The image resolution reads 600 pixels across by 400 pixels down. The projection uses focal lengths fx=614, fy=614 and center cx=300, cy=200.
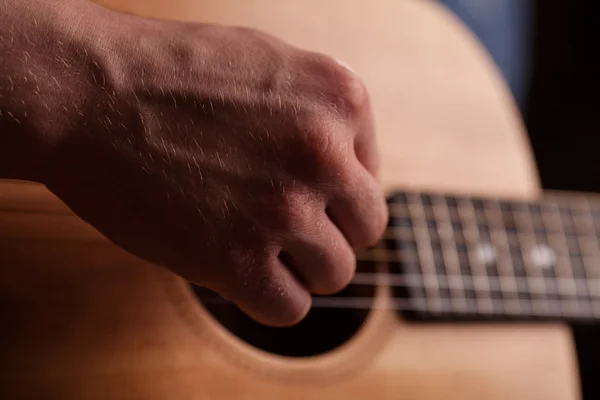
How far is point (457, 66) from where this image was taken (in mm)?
840

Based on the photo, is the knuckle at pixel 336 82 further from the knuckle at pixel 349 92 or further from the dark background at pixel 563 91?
the dark background at pixel 563 91

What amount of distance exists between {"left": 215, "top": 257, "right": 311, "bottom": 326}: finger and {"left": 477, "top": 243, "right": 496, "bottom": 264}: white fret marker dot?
347mm

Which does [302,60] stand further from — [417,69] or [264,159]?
[417,69]

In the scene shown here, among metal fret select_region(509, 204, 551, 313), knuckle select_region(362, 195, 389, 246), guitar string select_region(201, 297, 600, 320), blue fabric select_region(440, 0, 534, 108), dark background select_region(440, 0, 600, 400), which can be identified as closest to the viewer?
knuckle select_region(362, 195, 389, 246)

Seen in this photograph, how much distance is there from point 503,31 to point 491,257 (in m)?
0.54

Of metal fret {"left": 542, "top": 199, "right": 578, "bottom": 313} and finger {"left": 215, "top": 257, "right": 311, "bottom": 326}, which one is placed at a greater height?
finger {"left": 215, "top": 257, "right": 311, "bottom": 326}

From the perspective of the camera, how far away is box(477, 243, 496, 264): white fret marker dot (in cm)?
74

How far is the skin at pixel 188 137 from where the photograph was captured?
38 cm

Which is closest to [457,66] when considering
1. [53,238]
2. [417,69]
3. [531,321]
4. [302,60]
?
[417,69]

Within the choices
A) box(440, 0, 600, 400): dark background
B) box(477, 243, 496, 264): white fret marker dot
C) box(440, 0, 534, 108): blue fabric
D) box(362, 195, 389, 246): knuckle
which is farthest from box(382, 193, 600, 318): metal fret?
box(440, 0, 600, 400): dark background

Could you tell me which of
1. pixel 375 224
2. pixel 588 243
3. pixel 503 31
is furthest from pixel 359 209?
pixel 503 31

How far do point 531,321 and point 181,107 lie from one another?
0.54 metres

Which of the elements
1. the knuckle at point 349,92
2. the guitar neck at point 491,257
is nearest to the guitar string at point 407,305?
the guitar neck at point 491,257

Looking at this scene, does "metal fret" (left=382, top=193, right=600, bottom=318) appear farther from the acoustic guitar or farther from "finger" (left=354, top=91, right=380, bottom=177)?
"finger" (left=354, top=91, right=380, bottom=177)
